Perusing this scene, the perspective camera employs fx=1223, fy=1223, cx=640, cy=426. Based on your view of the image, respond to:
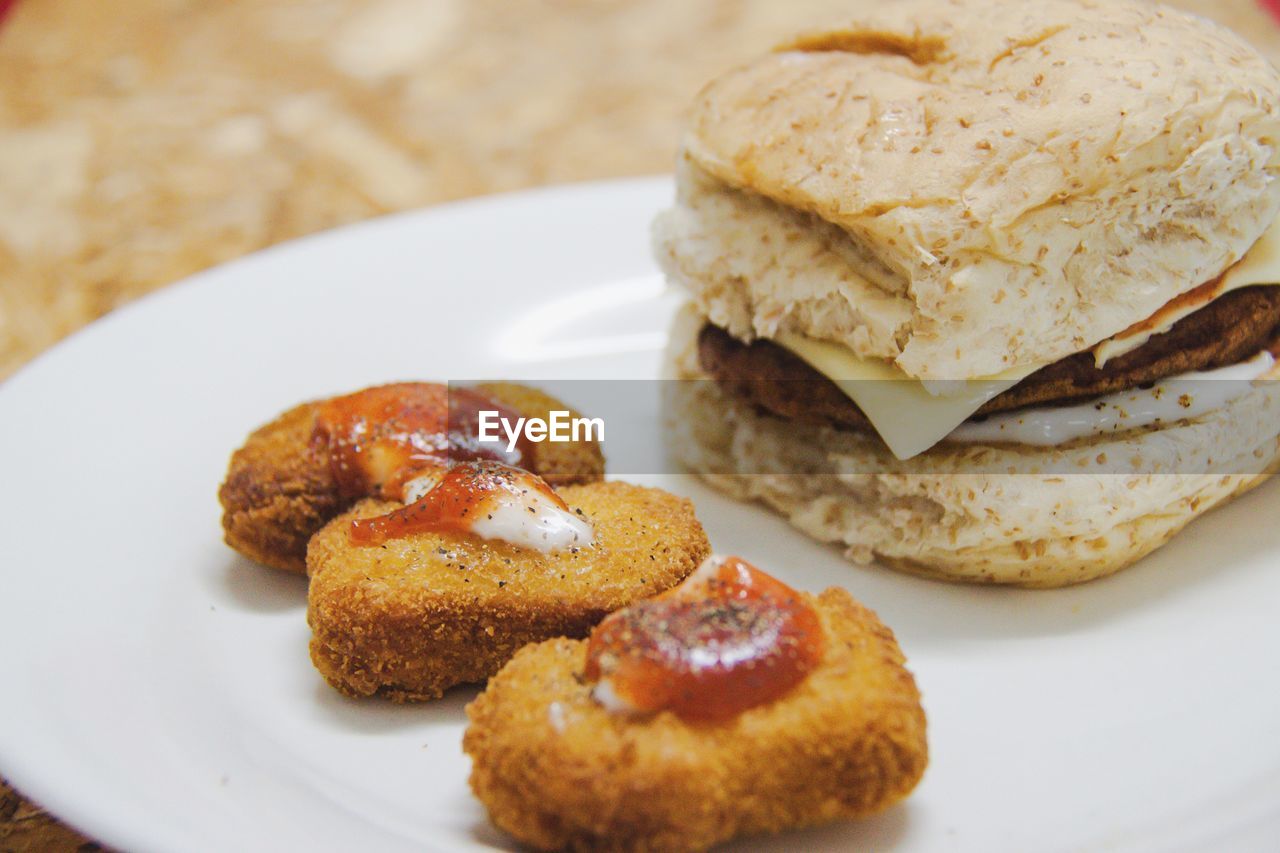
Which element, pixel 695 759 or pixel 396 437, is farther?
pixel 396 437

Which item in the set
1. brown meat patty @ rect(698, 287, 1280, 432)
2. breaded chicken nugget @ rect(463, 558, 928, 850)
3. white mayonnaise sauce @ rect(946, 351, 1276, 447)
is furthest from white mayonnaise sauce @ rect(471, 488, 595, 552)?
white mayonnaise sauce @ rect(946, 351, 1276, 447)

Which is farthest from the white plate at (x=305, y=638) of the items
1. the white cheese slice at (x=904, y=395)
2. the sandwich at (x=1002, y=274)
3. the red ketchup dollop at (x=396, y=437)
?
the white cheese slice at (x=904, y=395)

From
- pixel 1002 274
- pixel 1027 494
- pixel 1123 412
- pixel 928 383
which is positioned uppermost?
pixel 1002 274

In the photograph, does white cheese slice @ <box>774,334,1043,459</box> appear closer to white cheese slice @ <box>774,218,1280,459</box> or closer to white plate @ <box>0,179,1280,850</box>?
white cheese slice @ <box>774,218,1280,459</box>

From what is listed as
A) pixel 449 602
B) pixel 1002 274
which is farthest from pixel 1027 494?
pixel 449 602

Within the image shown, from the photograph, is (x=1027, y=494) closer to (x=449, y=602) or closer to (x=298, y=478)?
(x=449, y=602)

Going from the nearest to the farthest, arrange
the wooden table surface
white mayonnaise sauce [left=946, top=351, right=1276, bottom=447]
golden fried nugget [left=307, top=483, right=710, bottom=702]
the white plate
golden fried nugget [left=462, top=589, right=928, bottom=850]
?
golden fried nugget [left=462, top=589, right=928, bottom=850] → the white plate → golden fried nugget [left=307, top=483, right=710, bottom=702] → white mayonnaise sauce [left=946, top=351, right=1276, bottom=447] → the wooden table surface

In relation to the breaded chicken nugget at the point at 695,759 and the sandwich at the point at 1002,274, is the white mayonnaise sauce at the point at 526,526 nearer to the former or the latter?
the breaded chicken nugget at the point at 695,759
